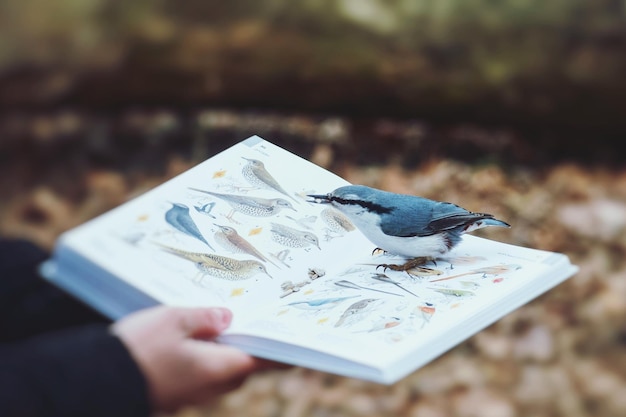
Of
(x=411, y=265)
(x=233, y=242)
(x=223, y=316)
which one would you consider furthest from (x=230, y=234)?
(x=411, y=265)

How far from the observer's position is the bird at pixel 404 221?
107 centimetres

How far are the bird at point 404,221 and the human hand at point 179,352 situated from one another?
196 mm

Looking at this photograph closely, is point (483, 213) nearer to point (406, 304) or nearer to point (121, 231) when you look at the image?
point (406, 304)

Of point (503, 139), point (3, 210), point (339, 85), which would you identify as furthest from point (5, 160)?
point (503, 139)

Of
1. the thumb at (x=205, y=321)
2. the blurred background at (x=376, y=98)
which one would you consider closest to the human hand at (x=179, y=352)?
the thumb at (x=205, y=321)

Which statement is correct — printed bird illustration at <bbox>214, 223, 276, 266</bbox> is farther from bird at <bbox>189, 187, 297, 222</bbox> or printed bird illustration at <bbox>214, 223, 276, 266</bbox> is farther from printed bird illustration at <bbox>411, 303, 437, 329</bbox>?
printed bird illustration at <bbox>411, 303, 437, 329</bbox>

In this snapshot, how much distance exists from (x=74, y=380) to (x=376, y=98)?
1366 millimetres

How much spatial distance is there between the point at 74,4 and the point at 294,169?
118 centimetres

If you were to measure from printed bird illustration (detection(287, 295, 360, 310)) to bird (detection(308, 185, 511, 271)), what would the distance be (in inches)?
3.7

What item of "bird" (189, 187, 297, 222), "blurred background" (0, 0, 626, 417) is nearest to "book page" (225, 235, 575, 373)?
"bird" (189, 187, 297, 222)

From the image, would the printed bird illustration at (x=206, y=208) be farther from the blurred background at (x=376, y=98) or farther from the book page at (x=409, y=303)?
the blurred background at (x=376, y=98)

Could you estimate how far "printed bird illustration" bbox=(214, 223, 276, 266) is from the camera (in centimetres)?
103

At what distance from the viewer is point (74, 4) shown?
6.89 ft

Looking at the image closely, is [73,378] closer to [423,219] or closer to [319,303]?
[319,303]
